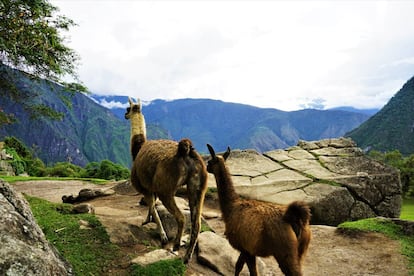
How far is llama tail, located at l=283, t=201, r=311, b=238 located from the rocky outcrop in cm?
730

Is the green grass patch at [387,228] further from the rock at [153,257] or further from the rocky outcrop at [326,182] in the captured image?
the rock at [153,257]

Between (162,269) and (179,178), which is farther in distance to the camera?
(179,178)

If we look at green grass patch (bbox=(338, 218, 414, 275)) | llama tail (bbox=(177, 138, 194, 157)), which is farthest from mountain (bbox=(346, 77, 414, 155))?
llama tail (bbox=(177, 138, 194, 157))

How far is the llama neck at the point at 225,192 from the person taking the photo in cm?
705

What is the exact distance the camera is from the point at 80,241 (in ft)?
22.8

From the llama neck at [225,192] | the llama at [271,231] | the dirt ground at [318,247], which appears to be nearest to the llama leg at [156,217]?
the dirt ground at [318,247]

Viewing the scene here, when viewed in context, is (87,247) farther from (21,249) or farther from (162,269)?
(21,249)

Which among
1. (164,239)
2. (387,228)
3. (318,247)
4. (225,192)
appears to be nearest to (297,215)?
(225,192)

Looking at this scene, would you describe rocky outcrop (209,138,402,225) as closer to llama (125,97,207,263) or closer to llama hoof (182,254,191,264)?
llama (125,97,207,263)

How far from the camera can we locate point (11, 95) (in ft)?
41.7

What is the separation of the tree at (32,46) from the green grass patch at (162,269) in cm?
575

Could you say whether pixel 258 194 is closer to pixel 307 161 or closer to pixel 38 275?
pixel 307 161

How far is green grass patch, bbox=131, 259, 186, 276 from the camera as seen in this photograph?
621 cm

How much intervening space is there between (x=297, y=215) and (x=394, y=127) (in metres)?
127
